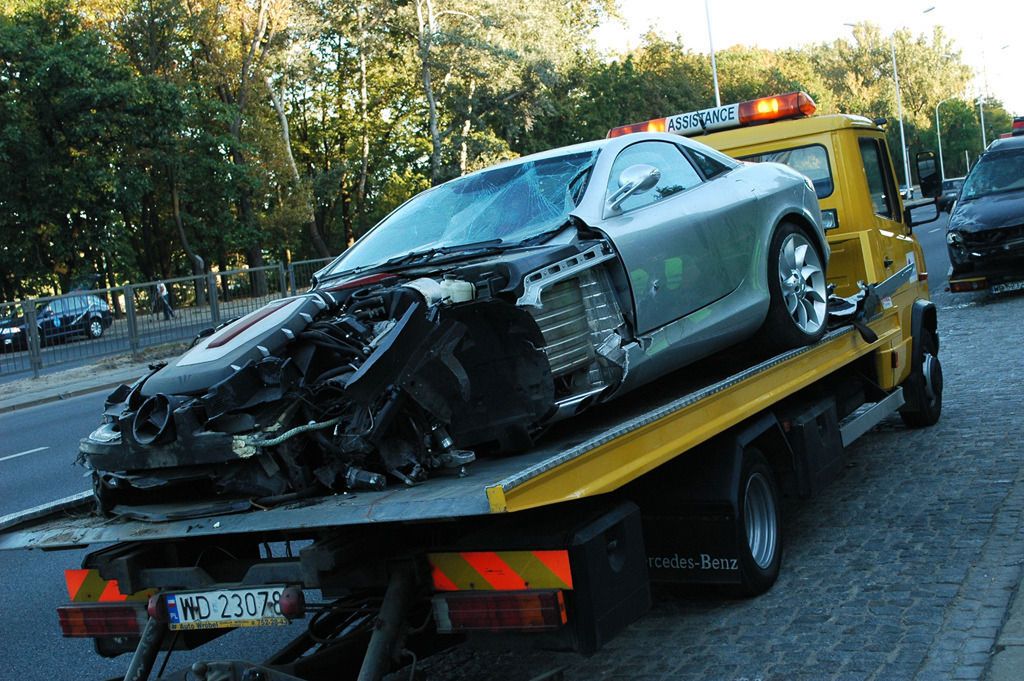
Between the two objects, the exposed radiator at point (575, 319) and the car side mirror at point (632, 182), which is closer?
the exposed radiator at point (575, 319)

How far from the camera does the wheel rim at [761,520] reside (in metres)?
5.39

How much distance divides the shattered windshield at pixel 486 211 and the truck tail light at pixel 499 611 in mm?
1891

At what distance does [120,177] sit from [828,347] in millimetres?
32940

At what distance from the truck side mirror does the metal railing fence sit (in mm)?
13520

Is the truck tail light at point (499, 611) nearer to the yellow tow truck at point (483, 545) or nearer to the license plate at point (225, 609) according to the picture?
the yellow tow truck at point (483, 545)

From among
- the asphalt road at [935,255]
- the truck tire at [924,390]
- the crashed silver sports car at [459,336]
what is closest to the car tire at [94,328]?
the asphalt road at [935,255]

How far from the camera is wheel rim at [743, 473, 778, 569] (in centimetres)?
539

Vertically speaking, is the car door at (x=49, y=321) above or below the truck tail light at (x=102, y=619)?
above

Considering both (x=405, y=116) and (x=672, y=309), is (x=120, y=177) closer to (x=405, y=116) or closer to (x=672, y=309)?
(x=405, y=116)

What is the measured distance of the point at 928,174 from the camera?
9.55 meters

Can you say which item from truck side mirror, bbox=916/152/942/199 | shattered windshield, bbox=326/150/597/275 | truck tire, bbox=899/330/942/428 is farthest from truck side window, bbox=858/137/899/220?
shattered windshield, bbox=326/150/597/275

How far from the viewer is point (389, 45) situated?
151 ft

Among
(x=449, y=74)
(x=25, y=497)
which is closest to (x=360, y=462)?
(x=25, y=497)

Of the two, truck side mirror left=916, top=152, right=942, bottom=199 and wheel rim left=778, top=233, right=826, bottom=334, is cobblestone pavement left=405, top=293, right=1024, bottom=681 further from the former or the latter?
truck side mirror left=916, top=152, right=942, bottom=199
